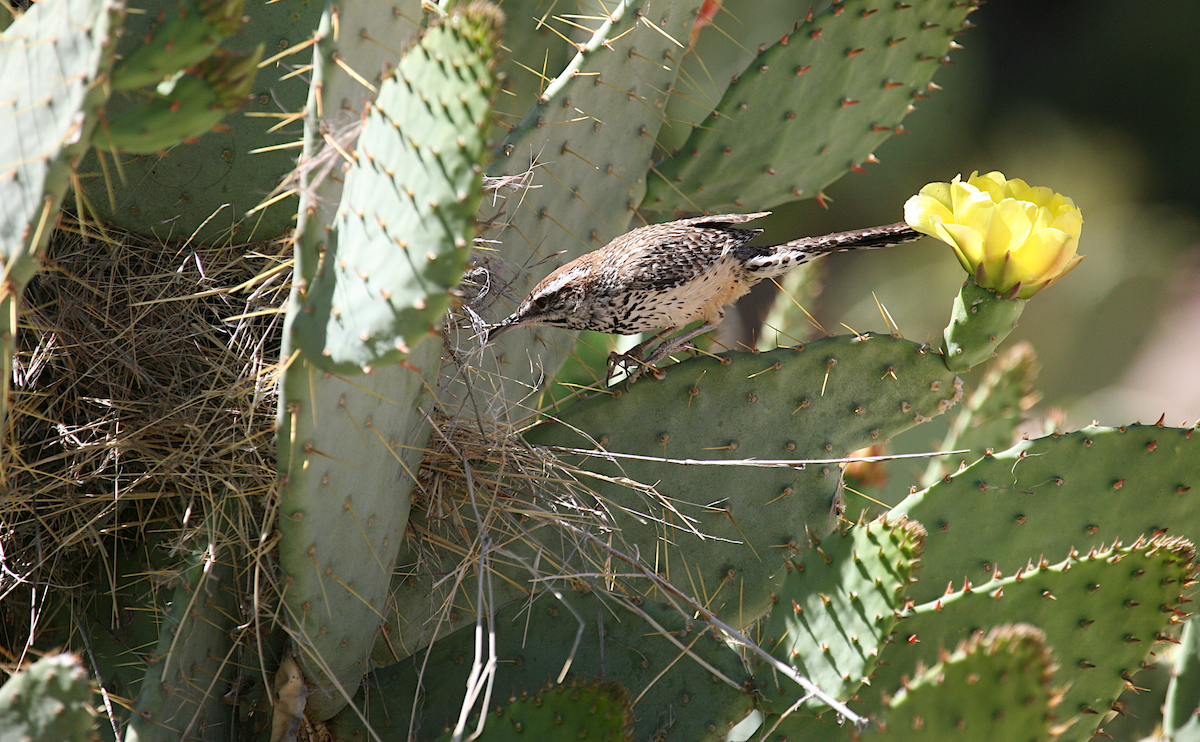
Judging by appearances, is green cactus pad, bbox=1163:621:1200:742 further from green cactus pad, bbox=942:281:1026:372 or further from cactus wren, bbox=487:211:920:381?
cactus wren, bbox=487:211:920:381

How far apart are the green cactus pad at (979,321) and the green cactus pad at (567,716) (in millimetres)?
481

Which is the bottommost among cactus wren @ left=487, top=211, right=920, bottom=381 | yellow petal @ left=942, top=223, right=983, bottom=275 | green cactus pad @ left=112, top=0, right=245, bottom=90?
cactus wren @ left=487, top=211, right=920, bottom=381

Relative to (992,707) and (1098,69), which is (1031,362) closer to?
(992,707)

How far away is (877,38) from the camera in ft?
3.67

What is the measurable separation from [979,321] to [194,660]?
0.80 meters

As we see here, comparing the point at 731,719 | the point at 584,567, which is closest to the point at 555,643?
the point at 584,567

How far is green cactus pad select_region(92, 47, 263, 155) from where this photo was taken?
0.56 metres

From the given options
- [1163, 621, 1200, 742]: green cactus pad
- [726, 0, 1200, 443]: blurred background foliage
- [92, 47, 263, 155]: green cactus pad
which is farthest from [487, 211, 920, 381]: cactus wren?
[726, 0, 1200, 443]: blurred background foliage

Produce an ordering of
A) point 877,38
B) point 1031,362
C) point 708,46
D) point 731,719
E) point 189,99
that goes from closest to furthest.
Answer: point 189,99 < point 731,719 < point 877,38 < point 1031,362 < point 708,46

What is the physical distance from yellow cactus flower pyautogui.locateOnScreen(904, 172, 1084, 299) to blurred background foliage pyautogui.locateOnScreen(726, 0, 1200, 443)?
2817mm

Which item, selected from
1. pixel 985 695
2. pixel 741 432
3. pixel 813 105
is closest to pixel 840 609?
pixel 985 695

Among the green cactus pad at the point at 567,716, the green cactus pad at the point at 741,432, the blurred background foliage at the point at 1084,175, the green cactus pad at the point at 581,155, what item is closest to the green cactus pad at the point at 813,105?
the green cactus pad at the point at 581,155

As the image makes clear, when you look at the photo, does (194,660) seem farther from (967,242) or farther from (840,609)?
(967,242)

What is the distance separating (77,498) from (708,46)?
3.37m
